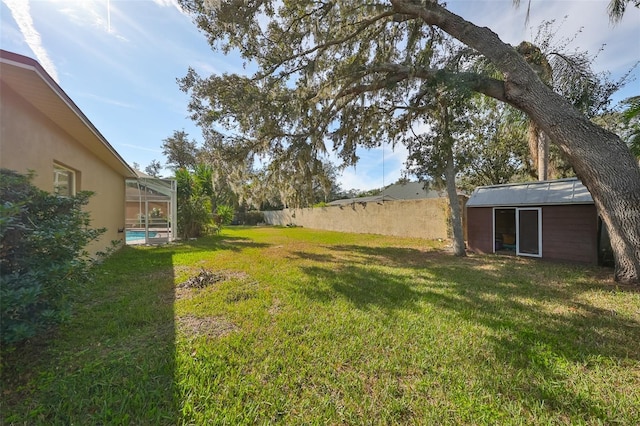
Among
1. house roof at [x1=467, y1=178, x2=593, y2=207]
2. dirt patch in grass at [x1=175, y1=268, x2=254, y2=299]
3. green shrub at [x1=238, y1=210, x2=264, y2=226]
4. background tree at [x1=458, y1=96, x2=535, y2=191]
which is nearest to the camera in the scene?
dirt patch in grass at [x1=175, y1=268, x2=254, y2=299]

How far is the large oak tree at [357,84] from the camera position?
4613 millimetres

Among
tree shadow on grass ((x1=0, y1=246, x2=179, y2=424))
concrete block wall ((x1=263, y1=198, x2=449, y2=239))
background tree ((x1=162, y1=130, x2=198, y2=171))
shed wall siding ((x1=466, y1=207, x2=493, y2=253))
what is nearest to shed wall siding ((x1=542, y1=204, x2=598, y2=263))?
shed wall siding ((x1=466, y1=207, x2=493, y2=253))

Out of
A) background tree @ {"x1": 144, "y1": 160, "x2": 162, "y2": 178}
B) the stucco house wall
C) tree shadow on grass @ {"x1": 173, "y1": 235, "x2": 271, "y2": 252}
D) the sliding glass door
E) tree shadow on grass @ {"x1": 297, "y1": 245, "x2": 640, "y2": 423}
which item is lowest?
tree shadow on grass @ {"x1": 297, "y1": 245, "x2": 640, "y2": 423}

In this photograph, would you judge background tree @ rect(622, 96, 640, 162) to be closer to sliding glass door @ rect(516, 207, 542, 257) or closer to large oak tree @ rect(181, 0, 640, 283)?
large oak tree @ rect(181, 0, 640, 283)

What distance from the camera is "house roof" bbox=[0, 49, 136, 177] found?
284 centimetres

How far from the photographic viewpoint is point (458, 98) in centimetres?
619

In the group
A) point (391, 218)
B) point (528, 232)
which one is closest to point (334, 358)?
point (528, 232)

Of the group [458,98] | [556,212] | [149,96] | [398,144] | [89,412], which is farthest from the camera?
[398,144]

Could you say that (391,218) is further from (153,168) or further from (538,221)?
(153,168)

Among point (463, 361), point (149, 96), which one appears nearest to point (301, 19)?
point (149, 96)

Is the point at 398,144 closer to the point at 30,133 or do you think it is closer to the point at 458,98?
the point at 458,98

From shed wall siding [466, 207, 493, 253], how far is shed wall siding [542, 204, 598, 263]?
4.29 ft

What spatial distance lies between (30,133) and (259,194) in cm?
687

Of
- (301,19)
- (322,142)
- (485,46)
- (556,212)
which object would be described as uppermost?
(301,19)
